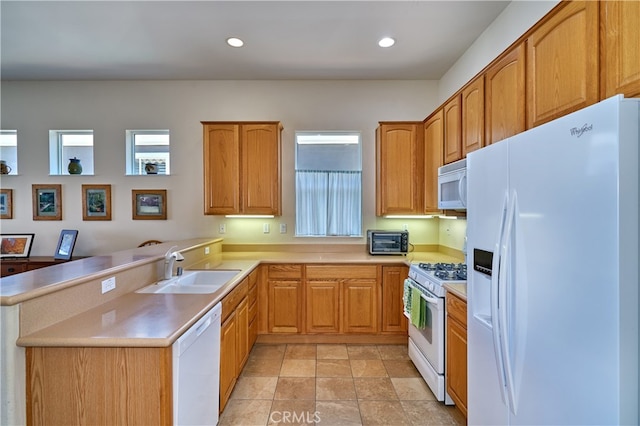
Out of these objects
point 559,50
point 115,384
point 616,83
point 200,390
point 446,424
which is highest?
point 559,50

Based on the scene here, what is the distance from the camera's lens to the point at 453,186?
233cm

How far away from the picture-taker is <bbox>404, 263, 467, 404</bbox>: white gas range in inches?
83.4

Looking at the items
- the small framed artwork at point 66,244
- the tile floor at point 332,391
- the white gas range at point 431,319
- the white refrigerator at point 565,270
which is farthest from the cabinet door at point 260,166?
the white refrigerator at point 565,270

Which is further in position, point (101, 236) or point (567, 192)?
point (101, 236)

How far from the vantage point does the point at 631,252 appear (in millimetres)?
814

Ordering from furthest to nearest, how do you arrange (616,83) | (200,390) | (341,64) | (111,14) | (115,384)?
(341,64)
(111,14)
(200,390)
(115,384)
(616,83)

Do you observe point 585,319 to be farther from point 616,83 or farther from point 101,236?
point 101,236

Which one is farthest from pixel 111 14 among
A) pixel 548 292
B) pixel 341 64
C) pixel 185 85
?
pixel 548 292

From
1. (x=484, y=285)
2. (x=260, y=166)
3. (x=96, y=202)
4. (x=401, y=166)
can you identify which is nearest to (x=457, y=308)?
(x=484, y=285)

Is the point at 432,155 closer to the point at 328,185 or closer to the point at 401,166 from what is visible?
the point at 401,166

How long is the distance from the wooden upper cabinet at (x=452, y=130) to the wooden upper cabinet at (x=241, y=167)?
1.79 m

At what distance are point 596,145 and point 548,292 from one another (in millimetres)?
514

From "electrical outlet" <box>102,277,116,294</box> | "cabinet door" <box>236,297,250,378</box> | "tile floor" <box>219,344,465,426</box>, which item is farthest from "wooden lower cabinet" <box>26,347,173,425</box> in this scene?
"cabinet door" <box>236,297,250,378</box>
